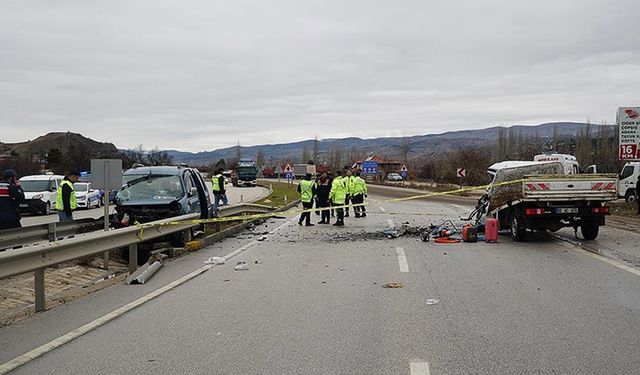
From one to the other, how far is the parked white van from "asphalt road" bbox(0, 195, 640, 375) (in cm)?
1916

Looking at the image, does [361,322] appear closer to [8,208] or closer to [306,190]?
[8,208]

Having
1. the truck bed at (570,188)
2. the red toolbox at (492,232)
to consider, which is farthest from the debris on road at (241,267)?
the truck bed at (570,188)

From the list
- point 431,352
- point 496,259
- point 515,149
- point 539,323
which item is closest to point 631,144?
point 496,259

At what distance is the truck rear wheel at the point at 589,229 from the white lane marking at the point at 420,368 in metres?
11.5

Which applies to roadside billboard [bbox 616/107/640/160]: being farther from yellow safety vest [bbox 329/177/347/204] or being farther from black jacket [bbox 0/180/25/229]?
black jacket [bbox 0/180/25/229]

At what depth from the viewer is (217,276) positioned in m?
10.5

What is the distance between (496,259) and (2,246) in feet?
29.0

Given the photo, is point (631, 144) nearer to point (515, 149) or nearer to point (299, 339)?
point (299, 339)

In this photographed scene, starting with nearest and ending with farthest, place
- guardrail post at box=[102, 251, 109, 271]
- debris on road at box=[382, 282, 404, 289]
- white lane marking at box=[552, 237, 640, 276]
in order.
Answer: debris on road at box=[382, 282, 404, 289] → white lane marking at box=[552, 237, 640, 276] → guardrail post at box=[102, 251, 109, 271]

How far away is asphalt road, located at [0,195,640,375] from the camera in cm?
554

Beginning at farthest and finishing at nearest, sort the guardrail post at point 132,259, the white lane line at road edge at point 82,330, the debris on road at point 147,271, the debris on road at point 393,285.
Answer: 1. the guardrail post at point 132,259
2. the debris on road at point 147,271
3. the debris on road at point 393,285
4. the white lane line at road edge at point 82,330

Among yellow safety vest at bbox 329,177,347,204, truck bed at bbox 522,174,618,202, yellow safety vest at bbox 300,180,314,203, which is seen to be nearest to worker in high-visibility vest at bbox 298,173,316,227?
yellow safety vest at bbox 300,180,314,203

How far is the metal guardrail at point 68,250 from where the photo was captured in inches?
292

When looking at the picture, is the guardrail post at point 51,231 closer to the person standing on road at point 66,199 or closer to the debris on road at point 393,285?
the person standing on road at point 66,199
